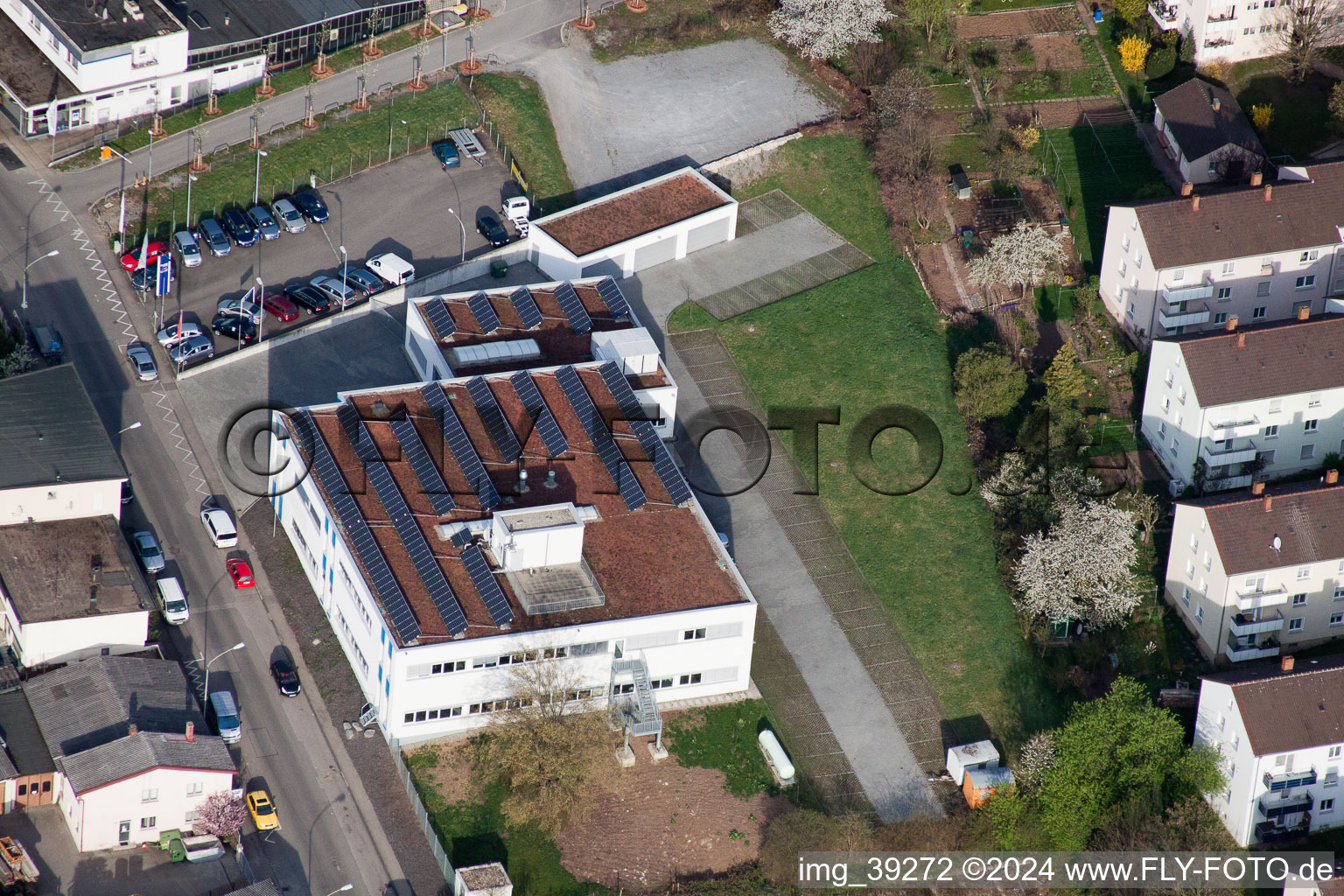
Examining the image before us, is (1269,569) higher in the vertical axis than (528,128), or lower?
lower

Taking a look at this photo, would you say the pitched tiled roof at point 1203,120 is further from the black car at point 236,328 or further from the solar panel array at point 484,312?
the black car at point 236,328

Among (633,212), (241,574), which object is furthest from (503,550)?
(633,212)

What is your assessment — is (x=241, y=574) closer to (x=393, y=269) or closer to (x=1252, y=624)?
(x=393, y=269)

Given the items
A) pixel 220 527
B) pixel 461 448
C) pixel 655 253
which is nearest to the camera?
pixel 461 448

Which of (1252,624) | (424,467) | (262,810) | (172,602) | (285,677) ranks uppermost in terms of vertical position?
(424,467)

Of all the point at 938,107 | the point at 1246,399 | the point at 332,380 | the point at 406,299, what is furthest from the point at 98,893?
the point at 938,107

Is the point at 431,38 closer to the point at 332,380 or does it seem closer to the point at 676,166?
the point at 676,166
